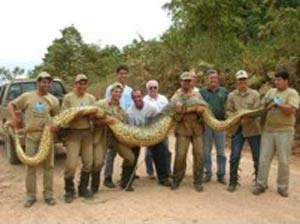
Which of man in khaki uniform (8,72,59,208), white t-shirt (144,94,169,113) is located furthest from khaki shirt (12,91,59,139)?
white t-shirt (144,94,169,113)

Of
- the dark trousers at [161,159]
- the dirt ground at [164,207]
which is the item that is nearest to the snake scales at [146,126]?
the dark trousers at [161,159]

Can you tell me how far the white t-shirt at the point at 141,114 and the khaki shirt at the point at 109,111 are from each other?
19 centimetres

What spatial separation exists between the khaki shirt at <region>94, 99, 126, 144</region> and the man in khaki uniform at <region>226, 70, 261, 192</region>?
1.72 metres

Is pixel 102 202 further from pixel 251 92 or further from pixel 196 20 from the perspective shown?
pixel 196 20

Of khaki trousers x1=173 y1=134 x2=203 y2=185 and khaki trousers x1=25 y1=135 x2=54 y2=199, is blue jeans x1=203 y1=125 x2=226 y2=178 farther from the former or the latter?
khaki trousers x1=25 y1=135 x2=54 y2=199

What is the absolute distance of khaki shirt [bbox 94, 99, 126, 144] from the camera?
9.04 metres

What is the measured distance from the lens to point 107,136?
9.26 meters

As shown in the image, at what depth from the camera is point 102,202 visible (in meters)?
8.77

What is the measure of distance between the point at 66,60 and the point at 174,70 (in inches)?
522

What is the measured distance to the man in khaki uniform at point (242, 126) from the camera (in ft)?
30.1

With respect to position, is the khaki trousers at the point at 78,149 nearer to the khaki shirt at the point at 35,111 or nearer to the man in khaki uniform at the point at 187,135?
the khaki shirt at the point at 35,111

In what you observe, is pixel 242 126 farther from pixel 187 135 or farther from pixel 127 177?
pixel 127 177

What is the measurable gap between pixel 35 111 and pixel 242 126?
10.6 feet

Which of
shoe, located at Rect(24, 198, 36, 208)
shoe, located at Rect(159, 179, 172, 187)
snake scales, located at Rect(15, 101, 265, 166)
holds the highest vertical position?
snake scales, located at Rect(15, 101, 265, 166)
